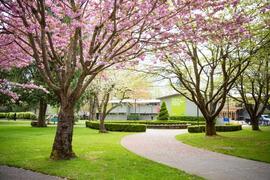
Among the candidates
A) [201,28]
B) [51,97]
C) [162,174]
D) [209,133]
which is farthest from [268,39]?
[51,97]

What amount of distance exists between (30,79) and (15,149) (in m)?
17.0

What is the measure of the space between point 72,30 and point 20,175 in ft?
15.0

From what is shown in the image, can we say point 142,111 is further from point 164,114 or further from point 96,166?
point 96,166

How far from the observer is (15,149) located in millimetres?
12648

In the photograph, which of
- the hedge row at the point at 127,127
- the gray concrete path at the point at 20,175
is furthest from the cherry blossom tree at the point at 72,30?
the hedge row at the point at 127,127

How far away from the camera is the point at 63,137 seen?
10.1 m

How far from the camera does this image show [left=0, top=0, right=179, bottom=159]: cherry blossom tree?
9.15 metres

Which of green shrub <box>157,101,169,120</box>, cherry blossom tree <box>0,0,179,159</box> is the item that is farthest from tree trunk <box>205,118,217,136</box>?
green shrub <box>157,101,169,120</box>

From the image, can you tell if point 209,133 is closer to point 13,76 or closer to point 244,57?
point 244,57

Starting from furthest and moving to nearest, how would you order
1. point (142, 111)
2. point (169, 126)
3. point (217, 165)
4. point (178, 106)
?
point (142, 111), point (178, 106), point (169, 126), point (217, 165)

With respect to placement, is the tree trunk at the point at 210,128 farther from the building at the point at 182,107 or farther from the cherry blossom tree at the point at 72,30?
the building at the point at 182,107

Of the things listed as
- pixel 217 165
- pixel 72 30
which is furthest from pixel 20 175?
pixel 217 165

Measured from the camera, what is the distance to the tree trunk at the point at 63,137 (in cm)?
1009

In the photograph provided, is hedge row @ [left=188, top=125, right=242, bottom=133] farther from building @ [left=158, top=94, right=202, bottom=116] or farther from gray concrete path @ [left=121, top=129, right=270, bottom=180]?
building @ [left=158, top=94, right=202, bottom=116]
